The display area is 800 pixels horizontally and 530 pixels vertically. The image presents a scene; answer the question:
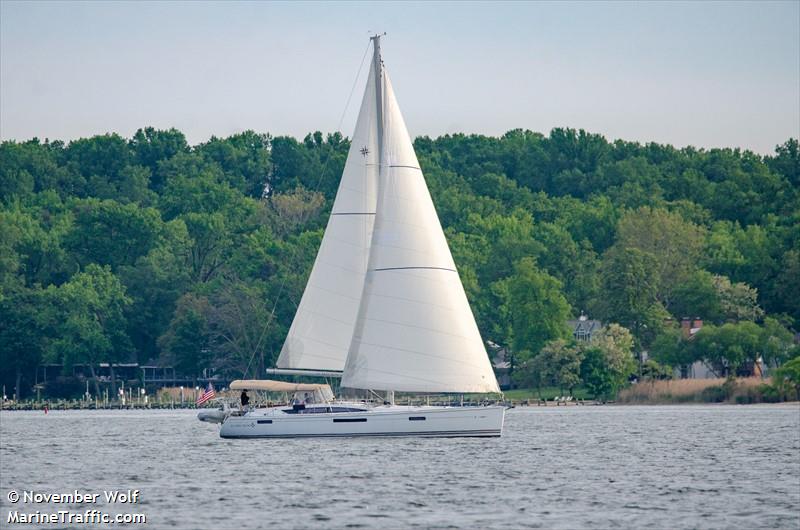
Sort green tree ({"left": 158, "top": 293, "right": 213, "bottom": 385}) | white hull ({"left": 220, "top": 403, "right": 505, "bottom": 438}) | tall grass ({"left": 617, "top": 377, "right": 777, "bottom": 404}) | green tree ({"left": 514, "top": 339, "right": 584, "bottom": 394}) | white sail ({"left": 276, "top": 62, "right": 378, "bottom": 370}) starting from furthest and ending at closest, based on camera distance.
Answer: green tree ({"left": 158, "top": 293, "right": 213, "bottom": 385}) < green tree ({"left": 514, "top": 339, "right": 584, "bottom": 394}) < tall grass ({"left": 617, "top": 377, "right": 777, "bottom": 404}) < white sail ({"left": 276, "top": 62, "right": 378, "bottom": 370}) < white hull ({"left": 220, "top": 403, "right": 505, "bottom": 438})

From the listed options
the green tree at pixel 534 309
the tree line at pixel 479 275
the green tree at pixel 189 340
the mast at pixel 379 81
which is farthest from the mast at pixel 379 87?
the green tree at pixel 189 340

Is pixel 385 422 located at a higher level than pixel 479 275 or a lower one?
lower

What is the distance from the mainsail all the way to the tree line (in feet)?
222

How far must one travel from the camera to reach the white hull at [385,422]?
59562 mm

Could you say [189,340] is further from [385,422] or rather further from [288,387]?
[385,422]

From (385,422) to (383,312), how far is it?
4101 millimetres

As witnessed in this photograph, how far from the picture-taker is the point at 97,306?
161125 mm

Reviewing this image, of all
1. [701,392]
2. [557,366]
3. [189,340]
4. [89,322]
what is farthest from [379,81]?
[89,322]

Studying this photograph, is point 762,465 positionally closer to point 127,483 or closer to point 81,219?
point 127,483

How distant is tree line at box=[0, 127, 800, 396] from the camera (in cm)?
14312

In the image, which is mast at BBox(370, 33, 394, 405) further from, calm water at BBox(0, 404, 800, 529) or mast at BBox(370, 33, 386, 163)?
calm water at BBox(0, 404, 800, 529)

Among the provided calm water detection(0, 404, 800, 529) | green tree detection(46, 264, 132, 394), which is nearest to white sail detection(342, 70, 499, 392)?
calm water detection(0, 404, 800, 529)

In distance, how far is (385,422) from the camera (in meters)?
59.5

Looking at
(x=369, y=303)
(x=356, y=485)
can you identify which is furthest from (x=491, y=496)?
(x=369, y=303)
